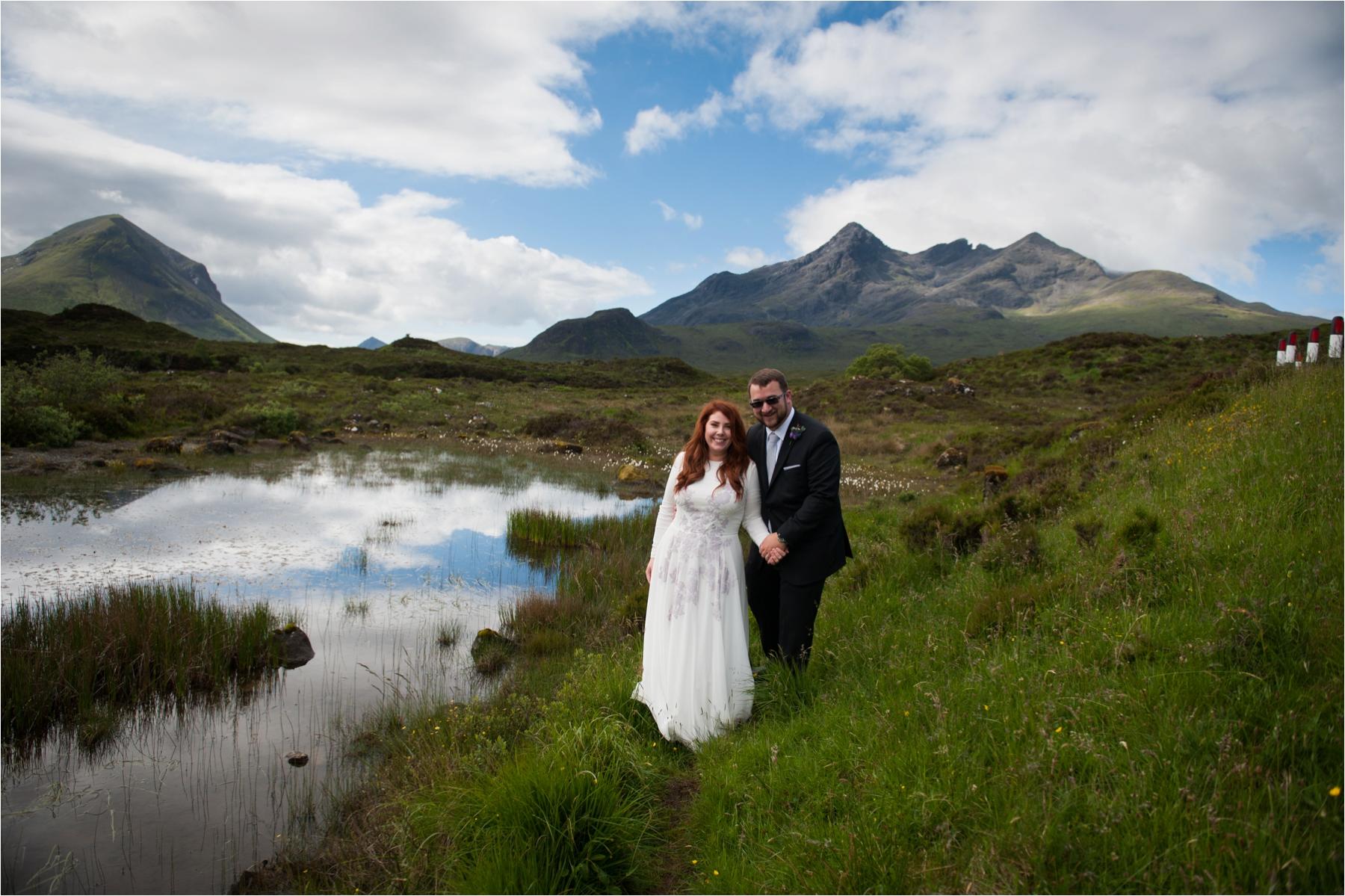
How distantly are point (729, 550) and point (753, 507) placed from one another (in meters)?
0.47

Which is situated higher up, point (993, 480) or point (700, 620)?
point (993, 480)

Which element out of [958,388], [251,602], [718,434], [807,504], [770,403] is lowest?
[251,602]

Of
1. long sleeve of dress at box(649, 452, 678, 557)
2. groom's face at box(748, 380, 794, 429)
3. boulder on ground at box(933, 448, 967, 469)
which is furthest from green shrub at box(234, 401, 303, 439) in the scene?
groom's face at box(748, 380, 794, 429)

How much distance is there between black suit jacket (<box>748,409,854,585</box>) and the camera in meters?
5.37

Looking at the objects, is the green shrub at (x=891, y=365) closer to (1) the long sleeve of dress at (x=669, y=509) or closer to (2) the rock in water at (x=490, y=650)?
(2) the rock in water at (x=490, y=650)

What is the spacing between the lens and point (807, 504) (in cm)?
535

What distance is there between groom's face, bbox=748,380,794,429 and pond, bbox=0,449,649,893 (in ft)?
14.8

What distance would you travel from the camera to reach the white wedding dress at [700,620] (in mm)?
5230

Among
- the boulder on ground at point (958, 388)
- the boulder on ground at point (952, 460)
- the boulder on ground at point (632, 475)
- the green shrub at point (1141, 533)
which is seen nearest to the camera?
the green shrub at point (1141, 533)

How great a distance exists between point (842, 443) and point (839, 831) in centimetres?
2440

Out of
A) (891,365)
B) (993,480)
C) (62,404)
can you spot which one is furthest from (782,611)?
(891,365)

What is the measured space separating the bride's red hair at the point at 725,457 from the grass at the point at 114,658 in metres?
5.70


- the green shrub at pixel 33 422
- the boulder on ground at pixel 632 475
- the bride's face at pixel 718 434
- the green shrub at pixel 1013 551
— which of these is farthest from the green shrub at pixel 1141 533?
the green shrub at pixel 33 422

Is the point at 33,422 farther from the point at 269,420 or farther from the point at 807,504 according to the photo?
the point at 807,504
